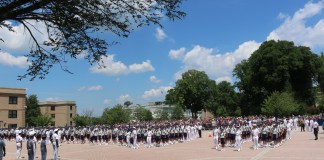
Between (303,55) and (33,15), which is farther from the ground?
(303,55)

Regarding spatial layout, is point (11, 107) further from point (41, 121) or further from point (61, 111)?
point (61, 111)

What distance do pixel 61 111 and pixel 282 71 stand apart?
65.4 meters

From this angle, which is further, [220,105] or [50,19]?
[220,105]

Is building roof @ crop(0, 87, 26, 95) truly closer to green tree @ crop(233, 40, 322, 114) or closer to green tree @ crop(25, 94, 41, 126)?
green tree @ crop(25, 94, 41, 126)

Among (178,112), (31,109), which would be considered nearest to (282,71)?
(178,112)

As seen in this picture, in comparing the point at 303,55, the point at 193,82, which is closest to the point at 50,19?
the point at 303,55

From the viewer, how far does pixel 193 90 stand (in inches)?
3076

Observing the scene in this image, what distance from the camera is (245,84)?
2872 inches

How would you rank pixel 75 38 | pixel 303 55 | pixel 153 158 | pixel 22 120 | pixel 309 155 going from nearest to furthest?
pixel 75 38, pixel 309 155, pixel 153 158, pixel 303 55, pixel 22 120

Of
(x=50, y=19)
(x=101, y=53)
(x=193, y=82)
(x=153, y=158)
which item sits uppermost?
(x=193, y=82)

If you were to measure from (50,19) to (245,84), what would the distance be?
66.9m

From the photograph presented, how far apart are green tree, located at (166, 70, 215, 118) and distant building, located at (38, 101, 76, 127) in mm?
37683

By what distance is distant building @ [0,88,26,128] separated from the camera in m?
73.4

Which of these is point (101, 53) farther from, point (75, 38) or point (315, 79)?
point (315, 79)
